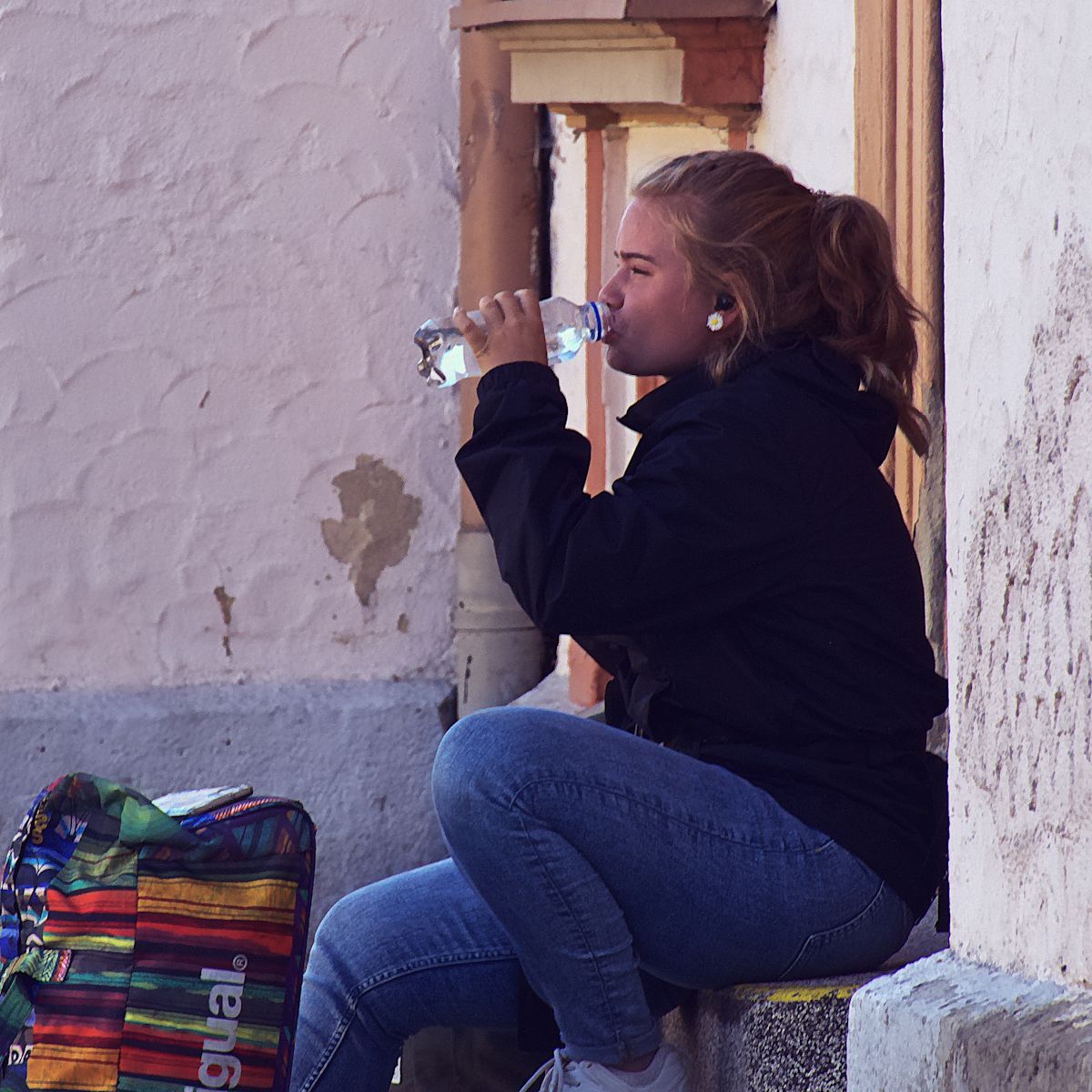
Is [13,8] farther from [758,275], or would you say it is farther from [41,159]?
[758,275]

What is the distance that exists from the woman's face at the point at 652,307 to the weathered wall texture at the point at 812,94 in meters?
0.61

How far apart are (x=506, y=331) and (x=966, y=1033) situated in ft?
3.79

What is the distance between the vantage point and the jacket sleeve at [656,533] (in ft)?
6.40

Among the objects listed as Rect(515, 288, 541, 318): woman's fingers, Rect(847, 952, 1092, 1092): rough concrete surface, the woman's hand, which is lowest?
Rect(847, 952, 1092, 1092): rough concrete surface

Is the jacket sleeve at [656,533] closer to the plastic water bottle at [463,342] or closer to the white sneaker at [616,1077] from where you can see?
the white sneaker at [616,1077]

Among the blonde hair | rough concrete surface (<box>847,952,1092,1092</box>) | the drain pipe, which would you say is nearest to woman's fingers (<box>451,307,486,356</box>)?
the blonde hair

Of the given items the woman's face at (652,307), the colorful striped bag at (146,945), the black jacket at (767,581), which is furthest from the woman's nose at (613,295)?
the colorful striped bag at (146,945)

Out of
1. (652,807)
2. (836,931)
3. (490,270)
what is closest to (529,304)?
(652,807)

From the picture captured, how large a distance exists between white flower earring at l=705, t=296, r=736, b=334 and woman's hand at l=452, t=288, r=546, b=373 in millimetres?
213

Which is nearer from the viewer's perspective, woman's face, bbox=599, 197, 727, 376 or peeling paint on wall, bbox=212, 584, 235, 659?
woman's face, bbox=599, 197, 727, 376

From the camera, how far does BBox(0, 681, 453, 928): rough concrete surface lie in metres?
3.56

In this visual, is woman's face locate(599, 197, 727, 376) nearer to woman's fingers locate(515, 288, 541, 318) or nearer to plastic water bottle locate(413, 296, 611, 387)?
→ woman's fingers locate(515, 288, 541, 318)

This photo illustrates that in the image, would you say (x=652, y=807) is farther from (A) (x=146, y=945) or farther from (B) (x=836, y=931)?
(A) (x=146, y=945)

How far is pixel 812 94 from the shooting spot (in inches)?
113
